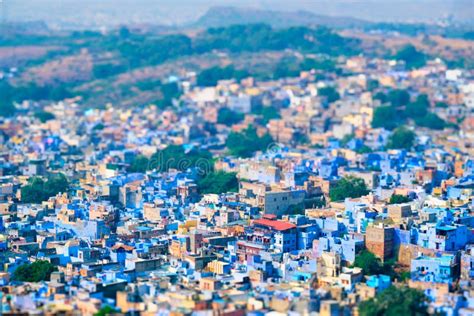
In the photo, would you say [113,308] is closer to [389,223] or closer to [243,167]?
[389,223]

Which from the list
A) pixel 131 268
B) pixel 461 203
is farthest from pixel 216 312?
pixel 461 203

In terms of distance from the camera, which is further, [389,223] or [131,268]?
[389,223]

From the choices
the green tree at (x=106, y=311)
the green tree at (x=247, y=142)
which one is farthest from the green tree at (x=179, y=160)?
the green tree at (x=106, y=311)

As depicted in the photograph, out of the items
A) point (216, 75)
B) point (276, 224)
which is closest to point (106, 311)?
point (276, 224)

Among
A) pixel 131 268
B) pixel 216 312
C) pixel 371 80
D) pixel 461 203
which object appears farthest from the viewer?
pixel 371 80

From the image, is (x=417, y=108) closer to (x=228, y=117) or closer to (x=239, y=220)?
(x=228, y=117)

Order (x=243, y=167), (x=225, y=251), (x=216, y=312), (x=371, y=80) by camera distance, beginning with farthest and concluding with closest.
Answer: (x=371, y=80) → (x=243, y=167) → (x=225, y=251) → (x=216, y=312)

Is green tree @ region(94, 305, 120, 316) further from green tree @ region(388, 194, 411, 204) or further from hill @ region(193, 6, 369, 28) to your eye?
hill @ region(193, 6, 369, 28)
